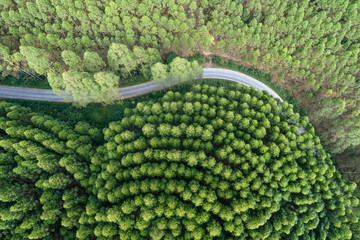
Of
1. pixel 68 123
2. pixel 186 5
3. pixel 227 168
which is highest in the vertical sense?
pixel 186 5

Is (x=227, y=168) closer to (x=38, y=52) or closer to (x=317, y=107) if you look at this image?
(x=317, y=107)

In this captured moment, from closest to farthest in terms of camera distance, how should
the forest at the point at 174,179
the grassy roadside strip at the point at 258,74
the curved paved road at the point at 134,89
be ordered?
the forest at the point at 174,179
the curved paved road at the point at 134,89
the grassy roadside strip at the point at 258,74

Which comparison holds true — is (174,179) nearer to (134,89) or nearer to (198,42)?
(134,89)

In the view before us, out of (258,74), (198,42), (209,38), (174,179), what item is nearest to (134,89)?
(198,42)

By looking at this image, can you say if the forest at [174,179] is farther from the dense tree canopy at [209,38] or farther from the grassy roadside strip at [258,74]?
the grassy roadside strip at [258,74]

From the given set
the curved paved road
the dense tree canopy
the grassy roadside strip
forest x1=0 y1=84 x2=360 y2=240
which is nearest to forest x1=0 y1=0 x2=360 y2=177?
the dense tree canopy

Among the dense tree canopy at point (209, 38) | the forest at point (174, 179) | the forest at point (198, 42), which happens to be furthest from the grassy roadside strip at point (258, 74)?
the forest at point (174, 179)

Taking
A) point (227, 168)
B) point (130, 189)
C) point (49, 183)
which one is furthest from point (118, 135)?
point (227, 168)
